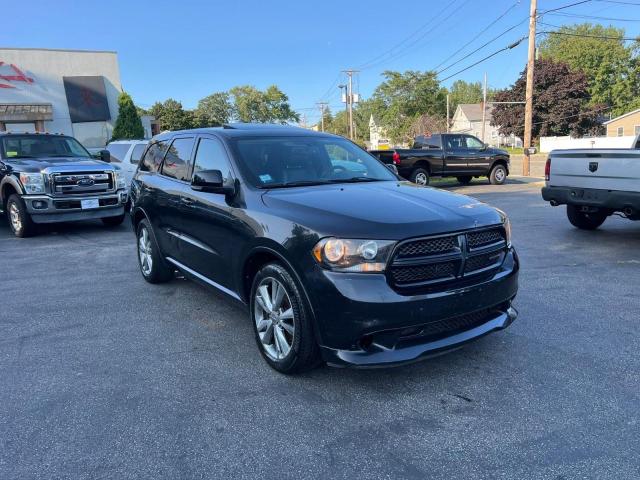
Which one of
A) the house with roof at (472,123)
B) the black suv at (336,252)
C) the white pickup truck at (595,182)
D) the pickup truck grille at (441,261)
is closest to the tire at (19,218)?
the black suv at (336,252)

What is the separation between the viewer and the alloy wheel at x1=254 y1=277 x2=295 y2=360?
3475 millimetres

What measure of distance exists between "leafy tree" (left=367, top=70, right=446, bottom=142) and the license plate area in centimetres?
7031

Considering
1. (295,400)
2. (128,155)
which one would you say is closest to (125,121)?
(128,155)

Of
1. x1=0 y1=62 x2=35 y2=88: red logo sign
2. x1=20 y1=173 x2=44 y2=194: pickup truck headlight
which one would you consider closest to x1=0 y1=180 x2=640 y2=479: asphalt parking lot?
x1=20 y1=173 x2=44 y2=194: pickup truck headlight

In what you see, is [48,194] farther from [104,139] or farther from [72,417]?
[104,139]

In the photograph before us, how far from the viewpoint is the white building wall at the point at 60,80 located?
94.1 ft

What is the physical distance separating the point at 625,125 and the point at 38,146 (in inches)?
2384

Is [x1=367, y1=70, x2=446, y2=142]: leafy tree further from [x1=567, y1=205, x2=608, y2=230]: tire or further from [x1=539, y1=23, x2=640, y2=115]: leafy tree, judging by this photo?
[x1=567, y1=205, x2=608, y2=230]: tire

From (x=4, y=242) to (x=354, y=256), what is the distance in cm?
853

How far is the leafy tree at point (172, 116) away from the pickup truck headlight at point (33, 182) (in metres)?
69.2

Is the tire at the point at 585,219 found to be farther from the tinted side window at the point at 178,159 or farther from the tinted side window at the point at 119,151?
the tinted side window at the point at 119,151

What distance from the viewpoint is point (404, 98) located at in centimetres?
7831

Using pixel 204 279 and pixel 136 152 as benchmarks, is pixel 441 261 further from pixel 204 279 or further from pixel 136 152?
pixel 136 152

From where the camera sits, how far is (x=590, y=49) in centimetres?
7362
